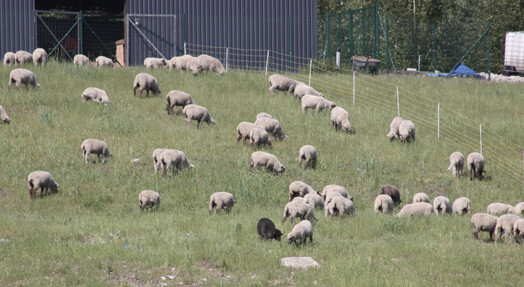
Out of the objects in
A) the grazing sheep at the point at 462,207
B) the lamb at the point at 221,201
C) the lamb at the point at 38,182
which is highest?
the lamb at the point at 38,182

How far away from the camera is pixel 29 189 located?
14914 mm

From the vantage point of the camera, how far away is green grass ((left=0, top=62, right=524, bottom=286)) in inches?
414

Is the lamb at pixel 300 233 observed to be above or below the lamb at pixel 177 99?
below

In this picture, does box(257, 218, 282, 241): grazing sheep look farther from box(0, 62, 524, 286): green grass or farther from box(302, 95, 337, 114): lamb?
box(302, 95, 337, 114): lamb

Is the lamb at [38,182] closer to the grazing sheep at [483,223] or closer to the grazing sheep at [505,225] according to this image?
the grazing sheep at [483,223]

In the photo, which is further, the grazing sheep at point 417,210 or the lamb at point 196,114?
the lamb at point 196,114

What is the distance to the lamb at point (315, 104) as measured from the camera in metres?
23.7

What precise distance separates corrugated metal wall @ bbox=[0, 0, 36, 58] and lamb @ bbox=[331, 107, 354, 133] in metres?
16.6

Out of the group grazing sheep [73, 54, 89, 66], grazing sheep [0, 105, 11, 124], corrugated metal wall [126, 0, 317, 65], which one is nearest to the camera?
grazing sheep [0, 105, 11, 124]

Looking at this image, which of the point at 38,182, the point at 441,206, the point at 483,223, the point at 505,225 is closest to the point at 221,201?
the point at 38,182

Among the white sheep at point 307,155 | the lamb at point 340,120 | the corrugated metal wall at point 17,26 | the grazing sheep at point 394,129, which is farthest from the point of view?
the corrugated metal wall at point 17,26

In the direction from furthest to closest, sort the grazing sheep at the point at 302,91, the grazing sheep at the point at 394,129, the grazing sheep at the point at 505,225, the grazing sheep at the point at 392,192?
the grazing sheep at the point at 302,91, the grazing sheep at the point at 394,129, the grazing sheep at the point at 392,192, the grazing sheep at the point at 505,225

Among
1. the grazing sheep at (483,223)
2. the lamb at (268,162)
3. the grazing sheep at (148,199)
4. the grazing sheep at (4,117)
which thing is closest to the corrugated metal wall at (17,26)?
the grazing sheep at (4,117)

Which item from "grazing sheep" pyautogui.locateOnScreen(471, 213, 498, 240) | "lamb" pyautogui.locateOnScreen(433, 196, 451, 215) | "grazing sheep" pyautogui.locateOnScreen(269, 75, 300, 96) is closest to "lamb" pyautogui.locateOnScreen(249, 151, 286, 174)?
"lamb" pyautogui.locateOnScreen(433, 196, 451, 215)
